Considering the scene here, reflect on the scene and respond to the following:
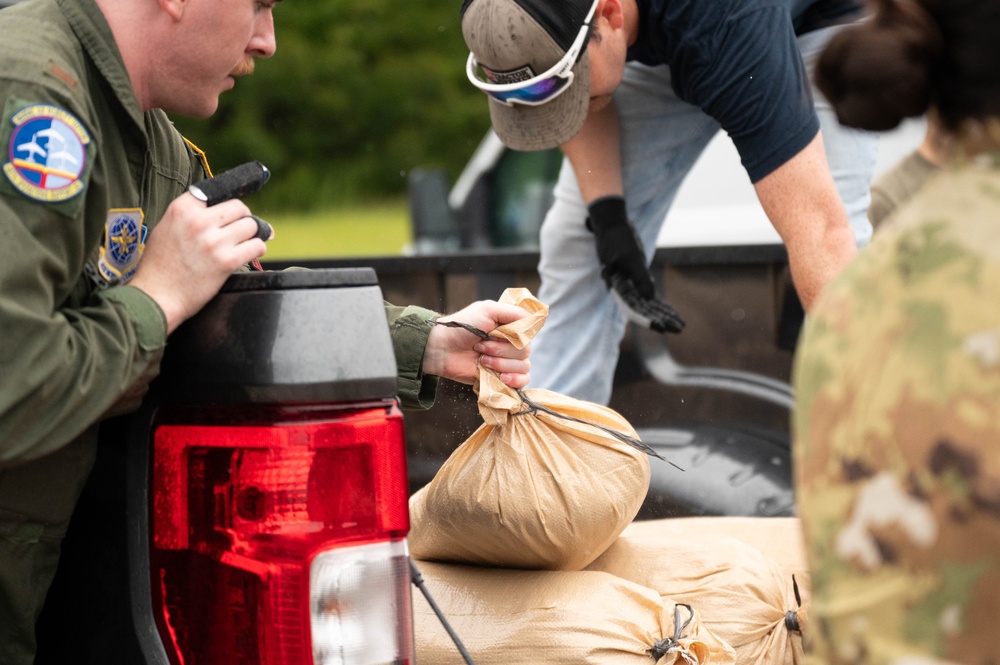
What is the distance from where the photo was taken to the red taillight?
115 cm

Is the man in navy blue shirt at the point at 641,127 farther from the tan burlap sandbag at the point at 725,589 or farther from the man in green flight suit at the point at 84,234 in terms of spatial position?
the man in green flight suit at the point at 84,234

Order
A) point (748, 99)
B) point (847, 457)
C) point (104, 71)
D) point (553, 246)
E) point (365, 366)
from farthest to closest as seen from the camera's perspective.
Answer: point (553, 246) < point (748, 99) < point (104, 71) < point (365, 366) < point (847, 457)

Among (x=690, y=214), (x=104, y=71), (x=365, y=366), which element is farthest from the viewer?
(x=690, y=214)

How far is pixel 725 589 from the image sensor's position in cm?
177

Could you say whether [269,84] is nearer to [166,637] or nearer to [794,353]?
[794,353]

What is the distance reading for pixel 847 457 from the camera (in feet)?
3.07

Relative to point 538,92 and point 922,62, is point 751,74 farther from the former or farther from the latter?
point 922,62

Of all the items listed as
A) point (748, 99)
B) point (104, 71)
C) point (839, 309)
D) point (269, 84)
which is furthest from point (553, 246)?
point (269, 84)

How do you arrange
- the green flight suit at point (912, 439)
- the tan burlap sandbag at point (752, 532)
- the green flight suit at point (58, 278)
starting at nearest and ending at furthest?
the green flight suit at point (912, 439), the green flight suit at point (58, 278), the tan burlap sandbag at point (752, 532)

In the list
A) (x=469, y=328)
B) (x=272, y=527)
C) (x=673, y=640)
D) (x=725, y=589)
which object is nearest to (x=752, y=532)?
(x=725, y=589)

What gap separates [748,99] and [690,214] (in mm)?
1928

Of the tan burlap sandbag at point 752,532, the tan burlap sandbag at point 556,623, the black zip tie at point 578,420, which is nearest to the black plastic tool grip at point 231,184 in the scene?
the black zip tie at point 578,420

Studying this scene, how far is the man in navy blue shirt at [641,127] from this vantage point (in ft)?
7.18

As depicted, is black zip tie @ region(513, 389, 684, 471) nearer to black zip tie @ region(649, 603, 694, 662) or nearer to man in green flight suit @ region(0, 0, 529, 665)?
black zip tie @ region(649, 603, 694, 662)
